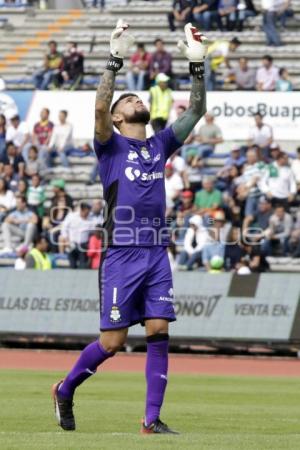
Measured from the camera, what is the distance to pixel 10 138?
98.7ft

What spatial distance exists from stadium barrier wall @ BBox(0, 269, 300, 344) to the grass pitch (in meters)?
4.78

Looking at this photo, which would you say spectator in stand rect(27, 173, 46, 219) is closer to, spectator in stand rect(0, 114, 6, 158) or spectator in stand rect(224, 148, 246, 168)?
spectator in stand rect(0, 114, 6, 158)

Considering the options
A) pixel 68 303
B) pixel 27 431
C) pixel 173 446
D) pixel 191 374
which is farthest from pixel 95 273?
pixel 173 446

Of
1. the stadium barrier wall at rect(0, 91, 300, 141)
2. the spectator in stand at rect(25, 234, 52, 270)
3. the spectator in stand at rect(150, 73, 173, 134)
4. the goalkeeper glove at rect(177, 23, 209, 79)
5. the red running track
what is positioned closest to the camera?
the goalkeeper glove at rect(177, 23, 209, 79)

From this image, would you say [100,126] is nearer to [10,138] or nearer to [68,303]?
[68,303]

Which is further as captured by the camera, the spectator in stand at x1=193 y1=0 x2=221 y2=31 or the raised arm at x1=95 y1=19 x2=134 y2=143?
the spectator in stand at x1=193 y1=0 x2=221 y2=31

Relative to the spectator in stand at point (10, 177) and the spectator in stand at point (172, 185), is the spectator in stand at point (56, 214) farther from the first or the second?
the spectator in stand at point (172, 185)

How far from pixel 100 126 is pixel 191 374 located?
915 centimetres

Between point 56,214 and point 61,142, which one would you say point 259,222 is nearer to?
point 56,214

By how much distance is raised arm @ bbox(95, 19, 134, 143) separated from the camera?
999 cm

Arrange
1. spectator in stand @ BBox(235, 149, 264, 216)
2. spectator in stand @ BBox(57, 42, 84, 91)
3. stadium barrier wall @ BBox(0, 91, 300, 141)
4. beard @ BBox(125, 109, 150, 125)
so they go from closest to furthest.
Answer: beard @ BBox(125, 109, 150, 125)
spectator in stand @ BBox(235, 149, 264, 216)
stadium barrier wall @ BBox(0, 91, 300, 141)
spectator in stand @ BBox(57, 42, 84, 91)

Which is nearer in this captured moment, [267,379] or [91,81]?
[267,379]

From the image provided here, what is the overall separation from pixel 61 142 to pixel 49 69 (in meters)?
2.67

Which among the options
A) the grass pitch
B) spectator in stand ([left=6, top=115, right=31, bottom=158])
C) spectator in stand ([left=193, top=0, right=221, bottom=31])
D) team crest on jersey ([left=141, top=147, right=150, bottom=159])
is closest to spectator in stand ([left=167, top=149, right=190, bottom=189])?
spectator in stand ([left=6, top=115, right=31, bottom=158])
